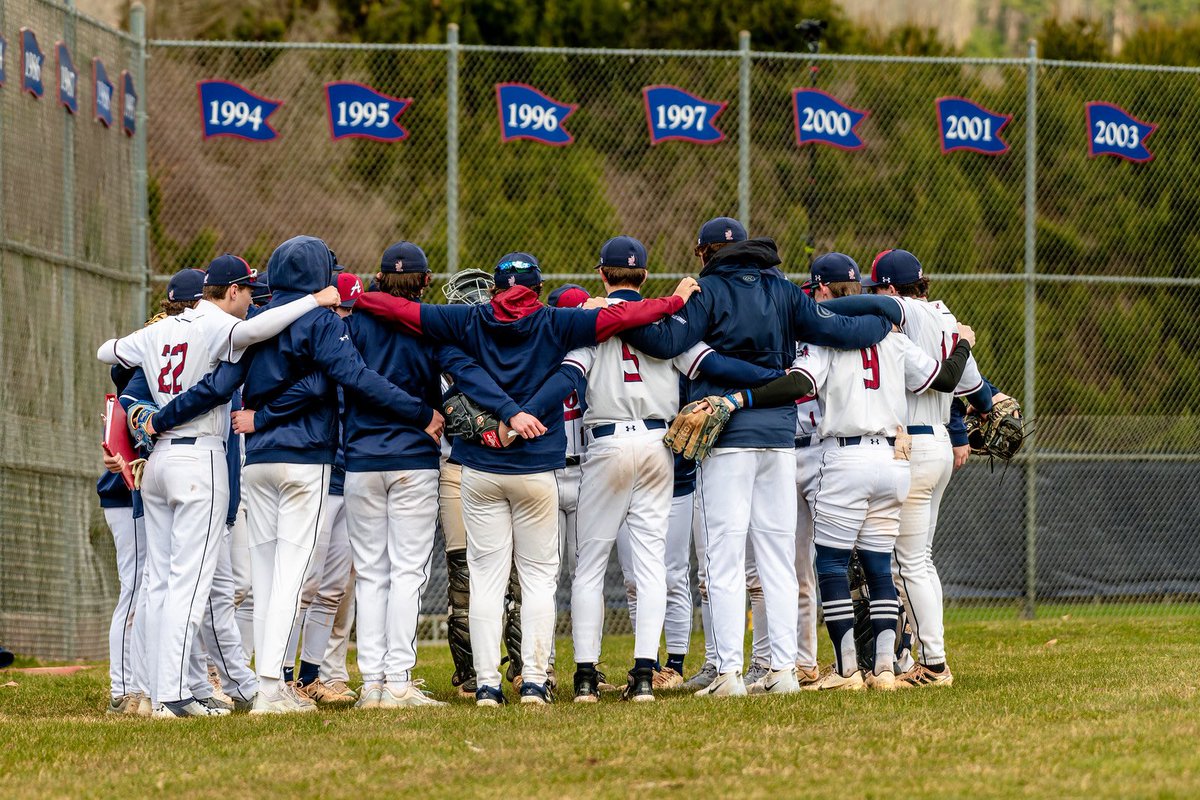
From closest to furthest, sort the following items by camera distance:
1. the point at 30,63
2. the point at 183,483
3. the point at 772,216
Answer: the point at 183,483
the point at 30,63
the point at 772,216

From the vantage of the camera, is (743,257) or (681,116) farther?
(681,116)

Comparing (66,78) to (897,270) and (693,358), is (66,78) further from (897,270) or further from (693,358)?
(897,270)

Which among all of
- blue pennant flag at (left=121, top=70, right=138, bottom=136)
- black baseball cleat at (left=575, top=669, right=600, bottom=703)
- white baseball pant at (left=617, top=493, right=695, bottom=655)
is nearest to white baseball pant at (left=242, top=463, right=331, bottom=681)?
black baseball cleat at (left=575, top=669, right=600, bottom=703)

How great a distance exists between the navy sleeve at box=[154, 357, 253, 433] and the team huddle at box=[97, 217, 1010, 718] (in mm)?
10

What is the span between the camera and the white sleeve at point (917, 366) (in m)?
7.93

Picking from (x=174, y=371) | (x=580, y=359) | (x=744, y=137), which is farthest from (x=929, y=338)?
(x=744, y=137)

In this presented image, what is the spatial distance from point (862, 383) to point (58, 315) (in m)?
6.06

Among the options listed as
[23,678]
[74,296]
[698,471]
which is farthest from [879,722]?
[74,296]

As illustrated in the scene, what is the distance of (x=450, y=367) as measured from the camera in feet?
→ 23.9

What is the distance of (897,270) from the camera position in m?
8.18

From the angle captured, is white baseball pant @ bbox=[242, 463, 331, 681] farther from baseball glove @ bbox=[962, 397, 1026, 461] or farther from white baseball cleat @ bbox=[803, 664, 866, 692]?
baseball glove @ bbox=[962, 397, 1026, 461]

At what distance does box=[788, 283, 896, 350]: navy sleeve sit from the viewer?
25.2ft

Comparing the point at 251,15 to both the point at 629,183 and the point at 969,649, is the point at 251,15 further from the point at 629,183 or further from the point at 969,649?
the point at 969,649

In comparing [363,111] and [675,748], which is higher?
[363,111]
